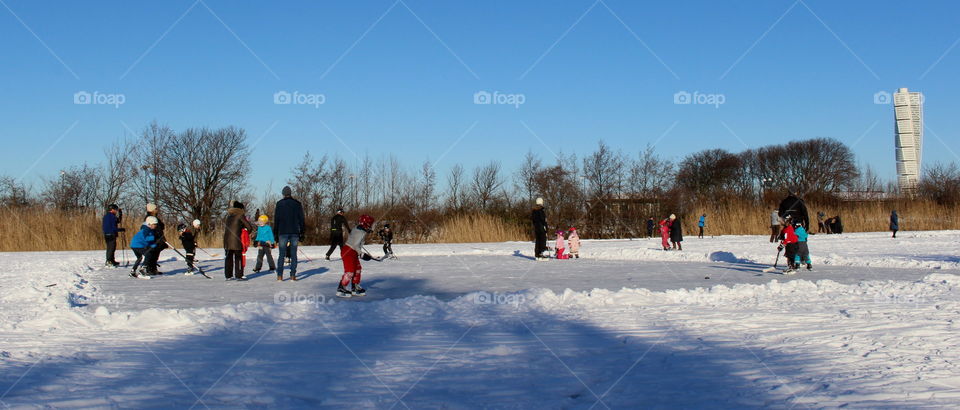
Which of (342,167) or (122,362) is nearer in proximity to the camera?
(122,362)

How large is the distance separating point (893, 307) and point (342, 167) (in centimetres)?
3751

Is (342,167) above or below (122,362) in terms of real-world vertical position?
above

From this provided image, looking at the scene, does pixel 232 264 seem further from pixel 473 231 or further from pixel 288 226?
pixel 473 231

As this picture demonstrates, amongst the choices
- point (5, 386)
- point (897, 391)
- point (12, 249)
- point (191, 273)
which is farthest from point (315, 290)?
point (12, 249)

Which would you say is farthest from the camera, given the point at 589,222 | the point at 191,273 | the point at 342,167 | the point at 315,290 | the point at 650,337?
the point at 342,167

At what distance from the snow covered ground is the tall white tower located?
320 feet

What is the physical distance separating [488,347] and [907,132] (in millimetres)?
106290

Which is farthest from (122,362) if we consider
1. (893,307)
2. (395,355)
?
(893,307)

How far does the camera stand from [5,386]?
16.0 ft

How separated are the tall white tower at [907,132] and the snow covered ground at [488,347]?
97635 mm

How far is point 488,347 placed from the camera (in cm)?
644

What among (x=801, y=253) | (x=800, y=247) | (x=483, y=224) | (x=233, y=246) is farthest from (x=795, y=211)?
(x=483, y=224)

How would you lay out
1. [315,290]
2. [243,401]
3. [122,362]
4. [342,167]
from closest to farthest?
1. [243,401]
2. [122,362]
3. [315,290]
4. [342,167]

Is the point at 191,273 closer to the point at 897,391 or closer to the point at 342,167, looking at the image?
the point at 897,391
